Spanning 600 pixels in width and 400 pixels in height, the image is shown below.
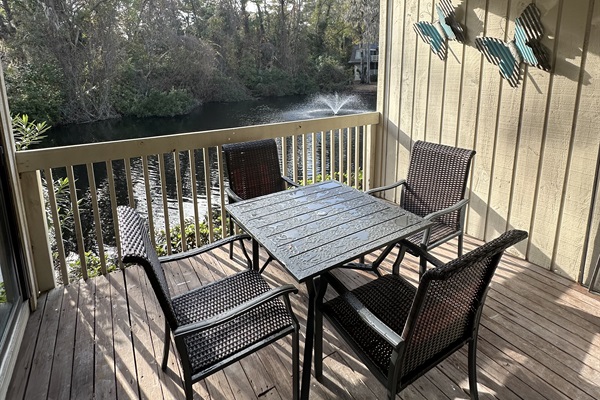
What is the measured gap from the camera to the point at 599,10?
86.7 inches

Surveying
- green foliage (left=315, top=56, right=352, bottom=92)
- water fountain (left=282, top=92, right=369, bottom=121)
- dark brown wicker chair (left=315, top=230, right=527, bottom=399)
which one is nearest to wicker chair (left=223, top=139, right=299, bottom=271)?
dark brown wicker chair (left=315, top=230, right=527, bottom=399)

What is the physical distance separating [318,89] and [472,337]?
10089mm

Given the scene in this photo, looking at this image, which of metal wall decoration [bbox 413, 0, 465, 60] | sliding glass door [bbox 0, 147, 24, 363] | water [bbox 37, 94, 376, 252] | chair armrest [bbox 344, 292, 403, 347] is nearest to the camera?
chair armrest [bbox 344, 292, 403, 347]

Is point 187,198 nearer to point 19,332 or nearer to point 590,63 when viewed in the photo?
point 19,332

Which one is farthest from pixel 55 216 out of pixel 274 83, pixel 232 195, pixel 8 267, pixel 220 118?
pixel 274 83

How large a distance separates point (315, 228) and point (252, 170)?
117cm

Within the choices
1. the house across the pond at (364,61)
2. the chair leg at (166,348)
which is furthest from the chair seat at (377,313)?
the house across the pond at (364,61)

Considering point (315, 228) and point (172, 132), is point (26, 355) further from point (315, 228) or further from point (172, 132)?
point (172, 132)

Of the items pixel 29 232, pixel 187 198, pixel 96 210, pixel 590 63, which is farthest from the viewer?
pixel 187 198

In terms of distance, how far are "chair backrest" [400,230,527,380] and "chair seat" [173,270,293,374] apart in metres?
0.53

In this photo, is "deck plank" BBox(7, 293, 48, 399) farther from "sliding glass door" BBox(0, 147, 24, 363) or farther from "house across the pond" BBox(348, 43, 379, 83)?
"house across the pond" BBox(348, 43, 379, 83)

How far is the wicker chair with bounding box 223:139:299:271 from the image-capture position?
2835 millimetres

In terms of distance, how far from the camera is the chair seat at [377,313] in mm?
1418

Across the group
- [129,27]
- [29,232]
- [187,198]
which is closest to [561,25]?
[29,232]
